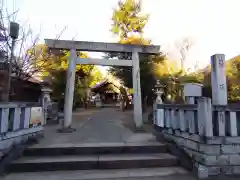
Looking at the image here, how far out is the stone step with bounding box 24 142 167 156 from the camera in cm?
454

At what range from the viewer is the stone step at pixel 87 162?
3986 millimetres

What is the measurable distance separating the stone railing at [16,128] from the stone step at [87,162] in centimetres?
28

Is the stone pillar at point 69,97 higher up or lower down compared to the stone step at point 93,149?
higher up

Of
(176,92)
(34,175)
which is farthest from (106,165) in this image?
(176,92)

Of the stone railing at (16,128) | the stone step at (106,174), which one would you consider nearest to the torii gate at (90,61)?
the stone railing at (16,128)

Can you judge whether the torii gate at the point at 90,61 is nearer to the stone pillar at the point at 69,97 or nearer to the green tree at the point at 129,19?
the stone pillar at the point at 69,97

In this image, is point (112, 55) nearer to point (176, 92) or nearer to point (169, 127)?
point (176, 92)

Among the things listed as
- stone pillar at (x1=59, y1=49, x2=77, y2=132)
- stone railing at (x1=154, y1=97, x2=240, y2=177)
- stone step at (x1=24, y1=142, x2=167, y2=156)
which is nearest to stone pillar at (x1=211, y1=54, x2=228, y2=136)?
stone railing at (x1=154, y1=97, x2=240, y2=177)

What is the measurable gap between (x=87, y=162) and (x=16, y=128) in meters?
1.96

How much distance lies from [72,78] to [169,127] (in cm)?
410

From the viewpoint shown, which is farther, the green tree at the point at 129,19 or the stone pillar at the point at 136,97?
the green tree at the point at 129,19

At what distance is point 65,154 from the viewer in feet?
14.9

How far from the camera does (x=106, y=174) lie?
382 centimetres

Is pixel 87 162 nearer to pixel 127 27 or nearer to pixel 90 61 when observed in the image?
pixel 90 61
